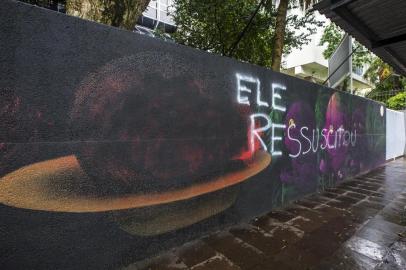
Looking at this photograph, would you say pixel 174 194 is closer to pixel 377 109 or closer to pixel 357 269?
pixel 357 269

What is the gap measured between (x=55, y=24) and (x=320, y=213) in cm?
448

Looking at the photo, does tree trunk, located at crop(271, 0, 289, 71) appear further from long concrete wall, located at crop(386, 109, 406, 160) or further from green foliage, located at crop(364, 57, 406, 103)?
green foliage, located at crop(364, 57, 406, 103)

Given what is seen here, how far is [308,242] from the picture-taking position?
3359 mm

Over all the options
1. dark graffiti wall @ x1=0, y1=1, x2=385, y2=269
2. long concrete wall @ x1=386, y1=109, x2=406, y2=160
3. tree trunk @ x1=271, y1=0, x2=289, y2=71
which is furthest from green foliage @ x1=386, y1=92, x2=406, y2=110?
dark graffiti wall @ x1=0, y1=1, x2=385, y2=269

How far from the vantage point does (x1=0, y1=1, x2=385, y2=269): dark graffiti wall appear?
200 centimetres

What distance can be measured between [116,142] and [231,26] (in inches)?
334

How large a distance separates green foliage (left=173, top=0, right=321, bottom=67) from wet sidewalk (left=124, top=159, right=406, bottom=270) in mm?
6459

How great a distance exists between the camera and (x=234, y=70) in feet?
12.2

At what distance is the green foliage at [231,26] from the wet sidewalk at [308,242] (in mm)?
6459

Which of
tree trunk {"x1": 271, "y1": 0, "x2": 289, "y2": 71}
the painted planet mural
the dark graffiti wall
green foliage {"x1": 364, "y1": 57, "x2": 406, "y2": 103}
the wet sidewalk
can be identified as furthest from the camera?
green foliage {"x1": 364, "y1": 57, "x2": 406, "y2": 103}

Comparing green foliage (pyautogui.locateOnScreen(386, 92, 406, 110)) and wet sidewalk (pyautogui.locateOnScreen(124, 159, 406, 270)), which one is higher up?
green foliage (pyautogui.locateOnScreen(386, 92, 406, 110))

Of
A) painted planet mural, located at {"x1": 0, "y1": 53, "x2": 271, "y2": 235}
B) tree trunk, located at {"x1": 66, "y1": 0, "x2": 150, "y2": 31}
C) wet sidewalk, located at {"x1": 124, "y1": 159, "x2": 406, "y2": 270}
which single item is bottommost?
wet sidewalk, located at {"x1": 124, "y1": 159, "x2": 406, "y2": 270}

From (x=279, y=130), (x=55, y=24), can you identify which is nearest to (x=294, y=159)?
(x=279, y=130)

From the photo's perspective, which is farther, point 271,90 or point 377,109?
point 377,109
